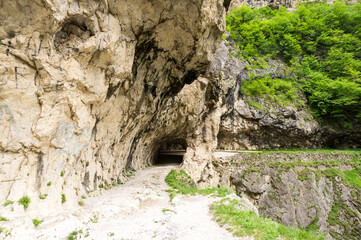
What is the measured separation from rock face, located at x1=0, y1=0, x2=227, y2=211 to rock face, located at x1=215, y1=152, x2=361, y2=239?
1042cm

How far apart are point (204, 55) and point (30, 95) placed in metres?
6.88

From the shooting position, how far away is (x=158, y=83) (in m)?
9.50

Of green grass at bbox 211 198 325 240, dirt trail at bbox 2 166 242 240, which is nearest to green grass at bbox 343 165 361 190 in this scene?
green grass at bbox 211 198 325 240

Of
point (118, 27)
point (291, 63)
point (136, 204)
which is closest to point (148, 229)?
point (136, 204)

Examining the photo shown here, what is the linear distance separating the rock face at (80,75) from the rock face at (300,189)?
10.4 meters

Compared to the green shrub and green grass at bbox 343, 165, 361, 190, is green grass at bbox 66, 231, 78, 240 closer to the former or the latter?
the green shrub

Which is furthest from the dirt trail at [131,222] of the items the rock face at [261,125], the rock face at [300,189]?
the rock face at [261,125]

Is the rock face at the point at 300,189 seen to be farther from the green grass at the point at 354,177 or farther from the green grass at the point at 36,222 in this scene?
the green grass at the point at 36,222

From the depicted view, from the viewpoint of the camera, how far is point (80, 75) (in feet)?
17.1

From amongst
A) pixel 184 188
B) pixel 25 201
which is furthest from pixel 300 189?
pixel 25 201

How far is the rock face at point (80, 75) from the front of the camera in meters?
4.20

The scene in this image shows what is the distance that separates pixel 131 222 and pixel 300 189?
1522 centimetres

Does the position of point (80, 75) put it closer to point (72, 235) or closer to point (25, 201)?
point (25, 201)

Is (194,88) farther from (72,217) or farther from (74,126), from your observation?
(72,217)
